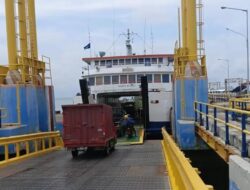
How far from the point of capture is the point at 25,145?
16.5 m

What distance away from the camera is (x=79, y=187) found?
877cm

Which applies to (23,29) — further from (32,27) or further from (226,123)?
(226,123)

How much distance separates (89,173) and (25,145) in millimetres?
6464

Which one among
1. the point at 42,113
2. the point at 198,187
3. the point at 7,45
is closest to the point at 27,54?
the point at 7,45

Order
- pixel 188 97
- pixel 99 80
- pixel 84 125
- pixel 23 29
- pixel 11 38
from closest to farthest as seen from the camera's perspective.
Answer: pixel 84 125
pixel 188 97
pixel 11 38
pixel 23 29
pixel 99 80

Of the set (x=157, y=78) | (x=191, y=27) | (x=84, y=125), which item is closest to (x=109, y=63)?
(x=157, y=78)

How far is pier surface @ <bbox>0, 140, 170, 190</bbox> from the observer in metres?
8.98

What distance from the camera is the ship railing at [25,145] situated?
45.6 ft

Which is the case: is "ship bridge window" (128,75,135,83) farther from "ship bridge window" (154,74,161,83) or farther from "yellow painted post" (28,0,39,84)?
"yellow painted post" (28,0,39,84)

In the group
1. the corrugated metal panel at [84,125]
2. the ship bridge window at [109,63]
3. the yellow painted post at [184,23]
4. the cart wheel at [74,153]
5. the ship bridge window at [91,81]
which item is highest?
the yellow painted post at [184,23]

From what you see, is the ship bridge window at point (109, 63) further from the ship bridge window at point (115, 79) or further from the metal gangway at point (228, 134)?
the metal gangway at point (228, 134)

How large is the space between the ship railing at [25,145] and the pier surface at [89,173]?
60cm

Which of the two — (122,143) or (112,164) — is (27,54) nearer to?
(122,143)

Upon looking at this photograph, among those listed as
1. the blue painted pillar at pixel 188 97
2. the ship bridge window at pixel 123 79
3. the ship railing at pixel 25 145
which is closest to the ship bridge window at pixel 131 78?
the ship bridge window at pixel 123 79
